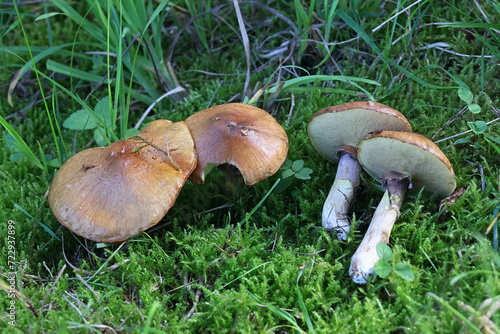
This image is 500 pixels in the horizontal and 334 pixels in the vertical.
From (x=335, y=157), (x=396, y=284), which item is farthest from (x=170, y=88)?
(x=396, y=284)

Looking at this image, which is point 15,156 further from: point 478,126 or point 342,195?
point 478,126

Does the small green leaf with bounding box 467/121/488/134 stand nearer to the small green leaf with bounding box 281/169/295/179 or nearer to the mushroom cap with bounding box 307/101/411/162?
the mushroom cap with bounding box 307/101/411/162

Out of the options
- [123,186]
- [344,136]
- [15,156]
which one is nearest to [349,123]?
[344,136]

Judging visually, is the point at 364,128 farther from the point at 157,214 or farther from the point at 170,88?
the point at 170,88

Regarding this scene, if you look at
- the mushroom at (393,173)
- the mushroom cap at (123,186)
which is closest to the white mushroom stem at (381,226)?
the mushroom at (393,173)

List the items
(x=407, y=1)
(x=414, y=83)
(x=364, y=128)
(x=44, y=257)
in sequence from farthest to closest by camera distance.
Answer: (x=407, y=1), (x=414, y=83), (x=44, y=257), (x=364, y=128)

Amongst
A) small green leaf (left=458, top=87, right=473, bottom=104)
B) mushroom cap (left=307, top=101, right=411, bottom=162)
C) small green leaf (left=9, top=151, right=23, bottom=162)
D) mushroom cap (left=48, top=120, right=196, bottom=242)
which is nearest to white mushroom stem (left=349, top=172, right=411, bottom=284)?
mushroom cap (left=307, top=101, right=411, bottom=162)

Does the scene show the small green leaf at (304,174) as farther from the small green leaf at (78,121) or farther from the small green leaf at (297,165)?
the small green leaf at (78,121)
